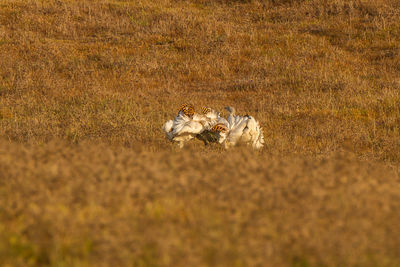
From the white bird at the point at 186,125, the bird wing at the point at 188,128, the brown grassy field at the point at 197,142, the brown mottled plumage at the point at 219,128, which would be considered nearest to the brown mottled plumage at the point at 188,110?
the white bird at the point at 186,125

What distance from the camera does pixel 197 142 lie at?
7.48 meters

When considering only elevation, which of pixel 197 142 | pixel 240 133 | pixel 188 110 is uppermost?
pixel 188 110

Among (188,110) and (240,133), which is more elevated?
(188,110)

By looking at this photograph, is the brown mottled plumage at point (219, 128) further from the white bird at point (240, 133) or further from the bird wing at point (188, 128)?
the bird wing at point (188, 128)

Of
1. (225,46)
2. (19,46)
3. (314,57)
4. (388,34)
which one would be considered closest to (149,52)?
(225,46)

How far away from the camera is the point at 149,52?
1580cm

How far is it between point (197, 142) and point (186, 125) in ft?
5.61

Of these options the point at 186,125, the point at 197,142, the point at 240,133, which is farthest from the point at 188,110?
the point at 197,142

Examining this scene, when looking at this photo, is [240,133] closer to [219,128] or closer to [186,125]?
[219,128]

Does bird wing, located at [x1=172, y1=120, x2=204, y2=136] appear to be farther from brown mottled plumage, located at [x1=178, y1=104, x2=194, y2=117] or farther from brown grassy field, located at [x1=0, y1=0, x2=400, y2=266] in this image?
brown grassy field, located at [x1=0, y1=0, x2=400, y2=266]

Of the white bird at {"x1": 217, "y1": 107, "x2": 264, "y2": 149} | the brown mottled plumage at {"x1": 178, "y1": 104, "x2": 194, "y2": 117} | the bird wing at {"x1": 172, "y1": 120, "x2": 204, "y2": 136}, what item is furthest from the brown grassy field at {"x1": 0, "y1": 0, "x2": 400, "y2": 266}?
the brown mottled plumage at {"x1": 178, "y1": 104, "x2": 194, "y2": 117}

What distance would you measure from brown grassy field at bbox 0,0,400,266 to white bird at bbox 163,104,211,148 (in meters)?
0.39

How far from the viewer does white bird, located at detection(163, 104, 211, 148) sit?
5.81 meters

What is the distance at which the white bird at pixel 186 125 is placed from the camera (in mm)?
5812
